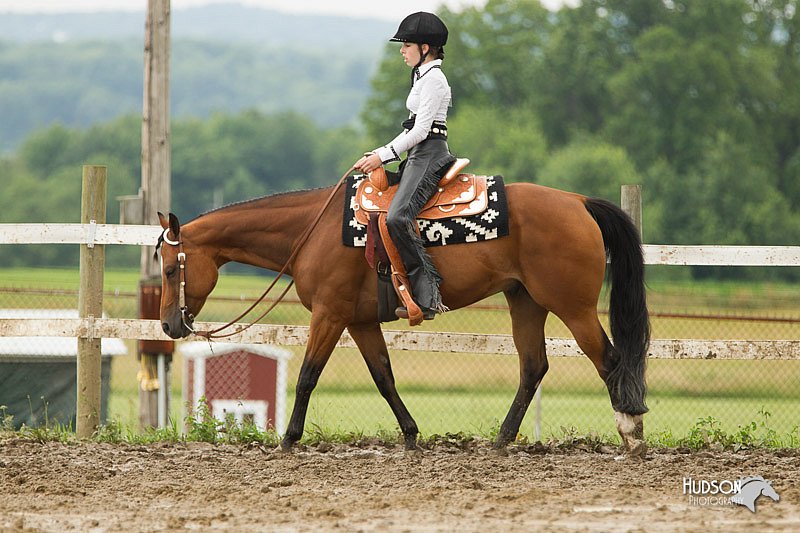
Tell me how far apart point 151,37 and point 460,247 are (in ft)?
14.8

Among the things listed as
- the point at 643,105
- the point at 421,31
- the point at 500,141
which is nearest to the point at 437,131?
the point at 421,31

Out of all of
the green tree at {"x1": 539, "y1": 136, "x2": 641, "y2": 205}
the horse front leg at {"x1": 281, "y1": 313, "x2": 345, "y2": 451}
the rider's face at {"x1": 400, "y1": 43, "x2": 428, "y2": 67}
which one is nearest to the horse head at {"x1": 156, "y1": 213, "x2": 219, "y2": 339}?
the horse front leg at {"x1": 281, "y1": 313, "x2": 345, "y2": 451}

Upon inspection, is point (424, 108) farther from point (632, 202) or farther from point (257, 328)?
point (257, 328)

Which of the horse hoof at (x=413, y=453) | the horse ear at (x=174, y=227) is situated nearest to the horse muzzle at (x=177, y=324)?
the horse ear at (x=174, y=227)

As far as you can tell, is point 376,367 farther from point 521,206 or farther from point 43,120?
point 43,120

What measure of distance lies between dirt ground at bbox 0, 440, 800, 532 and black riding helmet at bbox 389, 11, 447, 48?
2.67m

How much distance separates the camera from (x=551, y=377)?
18.9 metres

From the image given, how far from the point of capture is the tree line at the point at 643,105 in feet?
153

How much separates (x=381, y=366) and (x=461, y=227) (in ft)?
3.66

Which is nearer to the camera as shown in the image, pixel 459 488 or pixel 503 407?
pixel 459 488

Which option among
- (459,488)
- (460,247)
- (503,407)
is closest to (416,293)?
(460,247)

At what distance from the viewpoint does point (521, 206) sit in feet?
22.4

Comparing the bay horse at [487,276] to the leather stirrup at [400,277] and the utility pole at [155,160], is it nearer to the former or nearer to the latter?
the leather stirrup at [400,277]

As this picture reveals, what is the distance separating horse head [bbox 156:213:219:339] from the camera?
23.5ft
